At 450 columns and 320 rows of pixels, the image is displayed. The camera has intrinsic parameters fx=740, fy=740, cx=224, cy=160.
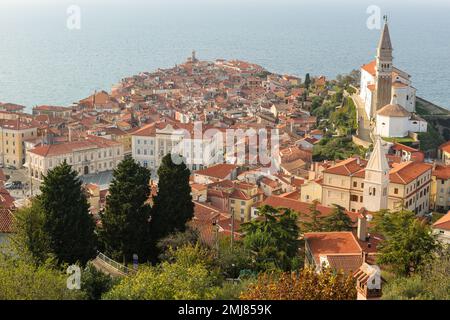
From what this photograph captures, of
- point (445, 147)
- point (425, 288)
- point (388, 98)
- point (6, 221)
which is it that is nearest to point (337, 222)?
point (6, 221)

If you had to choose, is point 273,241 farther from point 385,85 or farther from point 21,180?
point 21,180

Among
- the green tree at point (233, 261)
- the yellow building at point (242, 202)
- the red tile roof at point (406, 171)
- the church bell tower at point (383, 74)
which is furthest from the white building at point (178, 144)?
the green tree at point (233, 261)

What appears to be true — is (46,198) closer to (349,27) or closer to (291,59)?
(291,59)

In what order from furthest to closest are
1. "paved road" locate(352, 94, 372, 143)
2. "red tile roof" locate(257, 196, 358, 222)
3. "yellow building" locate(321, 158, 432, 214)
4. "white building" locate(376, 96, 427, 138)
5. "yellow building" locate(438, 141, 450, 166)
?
"paved road" locate(352, 94, 372, 143) < "white building" locate(376, 96, 427, 138) < "yellow building" locate(438, 141, 450, 166) < "yellow building" locate(321, 158, 432, 214) < "red tile roof" locate(257, 196, 358, 222)

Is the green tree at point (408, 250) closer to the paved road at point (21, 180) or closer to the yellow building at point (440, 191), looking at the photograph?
the yellow building at point (440, 191)

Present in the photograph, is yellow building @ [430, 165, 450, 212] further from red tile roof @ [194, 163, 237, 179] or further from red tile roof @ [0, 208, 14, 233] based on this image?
red tile roof @ [0, 208, 14, 233]

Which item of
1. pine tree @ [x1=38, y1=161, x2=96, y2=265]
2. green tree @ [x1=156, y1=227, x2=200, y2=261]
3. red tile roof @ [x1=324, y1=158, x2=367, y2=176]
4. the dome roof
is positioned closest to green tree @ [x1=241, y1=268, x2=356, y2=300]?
green tree @ [x1=156, y1=227, x2=200, y2=261]
